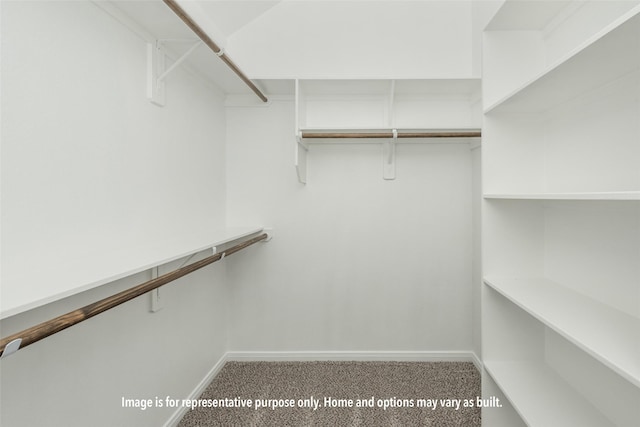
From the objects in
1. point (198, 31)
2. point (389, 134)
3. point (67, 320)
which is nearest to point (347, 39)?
point (389, 134)

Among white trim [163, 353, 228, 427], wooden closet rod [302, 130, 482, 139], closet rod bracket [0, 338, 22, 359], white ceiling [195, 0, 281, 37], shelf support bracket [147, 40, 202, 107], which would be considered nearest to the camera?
closet rod bracket [0, 338, 22, 359]

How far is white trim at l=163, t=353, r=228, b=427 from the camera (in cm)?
173

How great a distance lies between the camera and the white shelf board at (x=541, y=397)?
1.12 m

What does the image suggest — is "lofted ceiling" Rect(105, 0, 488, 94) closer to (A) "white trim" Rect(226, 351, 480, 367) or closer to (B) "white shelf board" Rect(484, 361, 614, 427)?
(B) "white shelf board" Rect(484, 361, 614, 427)

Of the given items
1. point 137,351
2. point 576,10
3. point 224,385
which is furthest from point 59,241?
point 576,10

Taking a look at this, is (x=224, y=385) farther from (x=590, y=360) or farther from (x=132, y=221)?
(x=590, y=360)

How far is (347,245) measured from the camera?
2447 millimetres

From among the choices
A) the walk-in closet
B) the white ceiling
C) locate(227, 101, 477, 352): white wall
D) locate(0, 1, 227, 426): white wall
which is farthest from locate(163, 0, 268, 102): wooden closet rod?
locate(227, 101, 477, 352): white wall

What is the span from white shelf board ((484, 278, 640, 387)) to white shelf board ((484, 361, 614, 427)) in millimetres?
374

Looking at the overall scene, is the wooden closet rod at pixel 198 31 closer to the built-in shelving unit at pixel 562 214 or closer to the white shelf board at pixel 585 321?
the built-in shelving unit at pixel 562 214

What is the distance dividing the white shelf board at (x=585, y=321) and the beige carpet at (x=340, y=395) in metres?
0.97

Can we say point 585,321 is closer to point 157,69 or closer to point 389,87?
point 389,87

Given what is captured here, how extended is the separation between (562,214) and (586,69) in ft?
1.99

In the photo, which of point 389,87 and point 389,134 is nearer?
point 389,134
